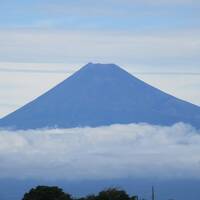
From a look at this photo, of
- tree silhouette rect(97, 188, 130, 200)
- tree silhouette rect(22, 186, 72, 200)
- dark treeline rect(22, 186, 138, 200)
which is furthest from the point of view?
tree silhouette rect(22, 186, 72, 200)

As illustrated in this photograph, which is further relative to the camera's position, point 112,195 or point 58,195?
point 58,195

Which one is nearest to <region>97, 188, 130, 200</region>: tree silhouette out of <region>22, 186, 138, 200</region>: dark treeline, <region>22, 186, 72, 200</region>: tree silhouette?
<region>22, 186, 138, 200</region>: dark treeline

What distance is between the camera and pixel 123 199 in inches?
2889

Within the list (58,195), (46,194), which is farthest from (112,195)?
(46,194)

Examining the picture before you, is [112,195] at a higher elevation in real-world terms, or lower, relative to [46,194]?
lower

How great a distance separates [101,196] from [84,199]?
546 centimetres

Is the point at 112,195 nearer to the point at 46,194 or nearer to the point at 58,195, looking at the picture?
the point at 58,195

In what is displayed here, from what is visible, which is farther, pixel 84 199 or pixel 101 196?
pixel 84 199

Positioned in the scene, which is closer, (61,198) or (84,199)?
(61,198)

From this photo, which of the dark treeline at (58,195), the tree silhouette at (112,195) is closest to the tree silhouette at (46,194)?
the dark treeline at (58,195)

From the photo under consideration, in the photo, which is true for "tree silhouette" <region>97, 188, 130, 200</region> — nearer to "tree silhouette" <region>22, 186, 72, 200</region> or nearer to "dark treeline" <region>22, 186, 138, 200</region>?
"dark treeline" <region>22, 186, 138, 200</region>

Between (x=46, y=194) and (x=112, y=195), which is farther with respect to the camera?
(x=46, y=194)

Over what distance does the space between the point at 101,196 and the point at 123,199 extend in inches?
53.6

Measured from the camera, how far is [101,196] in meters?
73.2
